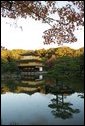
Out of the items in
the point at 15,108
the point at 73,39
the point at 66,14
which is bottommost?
the point at 15,108

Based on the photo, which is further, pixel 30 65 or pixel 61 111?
pixel 30 65

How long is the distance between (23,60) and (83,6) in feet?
168

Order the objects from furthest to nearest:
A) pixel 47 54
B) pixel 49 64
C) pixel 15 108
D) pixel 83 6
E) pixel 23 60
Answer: pixel 47 54, pixel 23 60, pixel 49 64, pixel 15 108, pixel 83 6

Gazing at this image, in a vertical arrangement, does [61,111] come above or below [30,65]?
below

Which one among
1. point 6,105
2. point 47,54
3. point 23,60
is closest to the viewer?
point 6,105

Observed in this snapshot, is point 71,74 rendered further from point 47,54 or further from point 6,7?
point 47,54

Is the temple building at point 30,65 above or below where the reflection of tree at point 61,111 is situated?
above

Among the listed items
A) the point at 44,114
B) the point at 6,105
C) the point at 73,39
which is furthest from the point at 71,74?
the point at 73,39

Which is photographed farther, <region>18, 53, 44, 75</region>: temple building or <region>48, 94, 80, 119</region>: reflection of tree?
<region>18, 53, 44, 75</region>: temple building

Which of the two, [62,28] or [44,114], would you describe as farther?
[44,114]

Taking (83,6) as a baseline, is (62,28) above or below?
below

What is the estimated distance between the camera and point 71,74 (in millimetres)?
32844

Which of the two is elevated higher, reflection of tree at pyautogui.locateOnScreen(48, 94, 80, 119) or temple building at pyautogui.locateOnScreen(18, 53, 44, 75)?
temple building at pyautogui.locateOnScreen(18, 53, 44, 75)

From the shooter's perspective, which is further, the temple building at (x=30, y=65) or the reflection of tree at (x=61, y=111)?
the temple building at (x=30, y=65)
